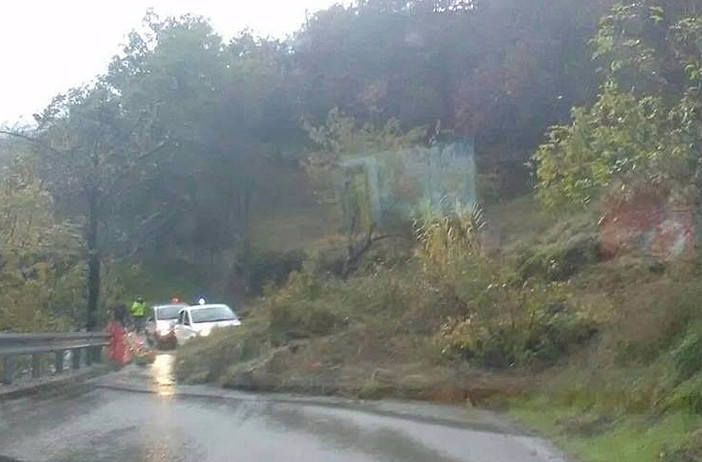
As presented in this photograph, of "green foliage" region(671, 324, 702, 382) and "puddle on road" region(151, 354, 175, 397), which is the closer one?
"green foliage" region(671, 324, 702, 382)

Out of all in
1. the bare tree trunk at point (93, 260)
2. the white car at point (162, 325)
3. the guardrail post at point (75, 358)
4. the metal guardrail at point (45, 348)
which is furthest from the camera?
the white car at point (162, 325)

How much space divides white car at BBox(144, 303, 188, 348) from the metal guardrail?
28.4 feet

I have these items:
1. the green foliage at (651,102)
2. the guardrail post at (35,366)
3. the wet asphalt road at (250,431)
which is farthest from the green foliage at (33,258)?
the green foliage at (651,102)

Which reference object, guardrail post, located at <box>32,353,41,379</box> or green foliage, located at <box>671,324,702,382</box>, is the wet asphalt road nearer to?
green foliage, located at <box>671,324,702,382</box>

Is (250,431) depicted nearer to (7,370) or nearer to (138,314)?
(7,370)

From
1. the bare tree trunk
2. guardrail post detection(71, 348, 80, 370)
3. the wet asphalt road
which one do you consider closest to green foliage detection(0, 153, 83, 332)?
the bare tree trunk

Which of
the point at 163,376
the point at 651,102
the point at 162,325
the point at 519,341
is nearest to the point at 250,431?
the point at 519,341

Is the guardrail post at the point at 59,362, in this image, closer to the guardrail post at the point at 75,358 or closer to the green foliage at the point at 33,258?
the guardrail post at the point at 75,358

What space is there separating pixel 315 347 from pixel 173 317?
19.3m

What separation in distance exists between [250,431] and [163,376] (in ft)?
31.5

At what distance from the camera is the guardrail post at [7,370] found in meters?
18.1

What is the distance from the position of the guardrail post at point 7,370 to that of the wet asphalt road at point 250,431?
1.07m

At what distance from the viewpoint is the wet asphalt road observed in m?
11.2

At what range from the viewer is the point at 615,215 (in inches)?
794
